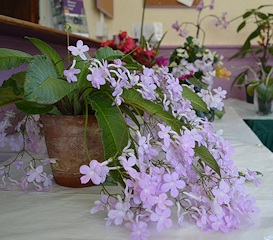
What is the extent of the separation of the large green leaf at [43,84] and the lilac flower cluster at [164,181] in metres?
0.04

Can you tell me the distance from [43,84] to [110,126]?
0.39ft

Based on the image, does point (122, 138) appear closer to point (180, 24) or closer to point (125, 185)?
point (125, 185)

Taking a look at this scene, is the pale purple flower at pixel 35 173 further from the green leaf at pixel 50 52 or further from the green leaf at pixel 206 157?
the green leaf at pixel 206 157

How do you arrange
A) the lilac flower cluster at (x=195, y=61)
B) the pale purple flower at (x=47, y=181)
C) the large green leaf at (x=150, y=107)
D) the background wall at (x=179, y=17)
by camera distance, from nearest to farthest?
the large green leaf at (x=150, y=107) < the pale purple flower at (x=47, y=181) < the lilac flower cluster at (x=195, y=61) < the background wall at (x=179, y=17)

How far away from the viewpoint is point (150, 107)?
618 millimetres

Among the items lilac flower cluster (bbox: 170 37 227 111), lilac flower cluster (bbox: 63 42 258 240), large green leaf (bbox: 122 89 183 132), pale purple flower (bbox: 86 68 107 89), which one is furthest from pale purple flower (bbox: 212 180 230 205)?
lilac flower cluster (bbox: 170 37 227 111)

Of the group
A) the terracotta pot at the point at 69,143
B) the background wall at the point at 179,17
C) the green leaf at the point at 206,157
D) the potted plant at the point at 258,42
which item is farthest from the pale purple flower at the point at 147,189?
the background wall at the point at 179,17

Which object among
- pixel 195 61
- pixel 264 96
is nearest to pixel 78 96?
pixel 195 61

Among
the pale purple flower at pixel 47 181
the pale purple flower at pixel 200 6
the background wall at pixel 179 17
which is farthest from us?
the background wall at pixel 179 17

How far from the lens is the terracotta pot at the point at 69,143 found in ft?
2.23

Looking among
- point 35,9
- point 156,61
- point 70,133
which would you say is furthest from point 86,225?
point 156,61

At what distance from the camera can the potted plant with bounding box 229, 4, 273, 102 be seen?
2408mm

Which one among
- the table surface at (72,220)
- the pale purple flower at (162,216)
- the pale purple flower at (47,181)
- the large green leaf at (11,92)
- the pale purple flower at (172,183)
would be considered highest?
the large green leaf at (11,92)

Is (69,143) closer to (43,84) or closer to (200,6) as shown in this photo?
(43,84)
